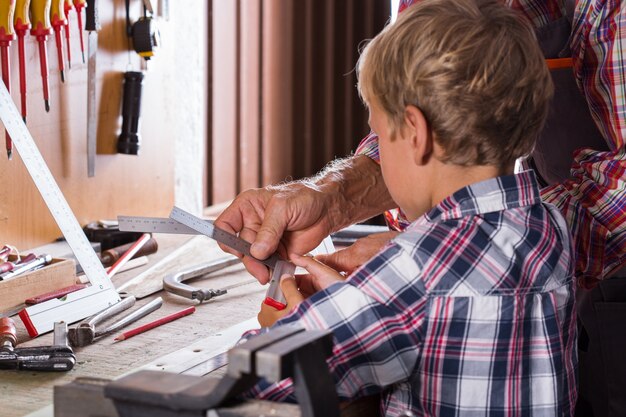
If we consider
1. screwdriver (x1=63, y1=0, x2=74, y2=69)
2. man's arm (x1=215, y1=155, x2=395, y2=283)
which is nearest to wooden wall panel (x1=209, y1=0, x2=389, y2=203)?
screwdriver (x1=63, y1=0, x2=74, y2=69)

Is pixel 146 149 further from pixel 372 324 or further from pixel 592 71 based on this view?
pixel 372 324

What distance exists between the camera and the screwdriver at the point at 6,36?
1986 mm

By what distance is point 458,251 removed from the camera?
1.16 m

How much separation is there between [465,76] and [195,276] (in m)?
1.01

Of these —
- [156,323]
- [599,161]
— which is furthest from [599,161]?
[156,323]

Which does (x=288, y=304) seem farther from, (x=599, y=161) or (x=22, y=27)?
(x=22, y=27)

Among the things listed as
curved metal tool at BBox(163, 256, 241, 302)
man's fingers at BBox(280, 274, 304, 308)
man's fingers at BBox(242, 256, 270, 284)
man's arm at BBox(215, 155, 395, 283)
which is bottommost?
curved metal tool at BBox(163, 256, 241, 302)

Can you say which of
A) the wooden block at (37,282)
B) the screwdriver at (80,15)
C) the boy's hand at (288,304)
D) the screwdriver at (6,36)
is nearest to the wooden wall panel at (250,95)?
the screwdriver at (80,15)

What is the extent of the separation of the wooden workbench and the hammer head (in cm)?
1

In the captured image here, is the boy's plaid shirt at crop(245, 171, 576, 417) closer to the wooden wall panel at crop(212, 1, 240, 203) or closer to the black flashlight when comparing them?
the black flashlight

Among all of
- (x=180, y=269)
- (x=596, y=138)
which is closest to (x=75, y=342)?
(x=180, y=269)

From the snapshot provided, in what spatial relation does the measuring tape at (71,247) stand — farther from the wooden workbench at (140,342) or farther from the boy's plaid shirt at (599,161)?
the boy's plaid shirt at (599,161)

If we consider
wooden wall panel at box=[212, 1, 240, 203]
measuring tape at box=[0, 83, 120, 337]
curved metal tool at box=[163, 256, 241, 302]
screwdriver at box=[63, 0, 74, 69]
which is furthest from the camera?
wooden wall panel at box=[212, 1, 240, 203]

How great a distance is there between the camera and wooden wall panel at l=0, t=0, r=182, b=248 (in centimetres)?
219
